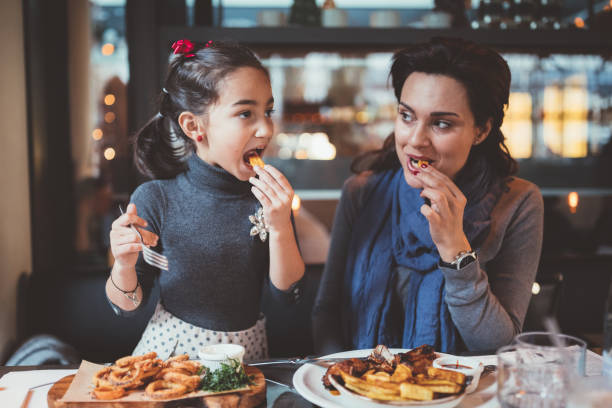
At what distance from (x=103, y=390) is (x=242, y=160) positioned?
0.65m

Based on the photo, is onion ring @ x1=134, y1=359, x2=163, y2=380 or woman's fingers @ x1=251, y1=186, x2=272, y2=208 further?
woman's fingers @ x1=251, y1=186, x2=272, y2=208

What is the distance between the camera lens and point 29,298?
2.45 meters

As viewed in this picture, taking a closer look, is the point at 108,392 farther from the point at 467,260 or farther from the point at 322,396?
the point at 467,260

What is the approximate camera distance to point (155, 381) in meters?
1.09

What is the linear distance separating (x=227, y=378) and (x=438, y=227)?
25.3 inches

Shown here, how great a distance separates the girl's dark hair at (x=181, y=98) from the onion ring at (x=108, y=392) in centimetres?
70

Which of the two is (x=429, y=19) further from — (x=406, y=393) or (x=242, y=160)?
(x=406, y=393)

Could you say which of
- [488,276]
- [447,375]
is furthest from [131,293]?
[488,276]

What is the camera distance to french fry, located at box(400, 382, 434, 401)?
982mm

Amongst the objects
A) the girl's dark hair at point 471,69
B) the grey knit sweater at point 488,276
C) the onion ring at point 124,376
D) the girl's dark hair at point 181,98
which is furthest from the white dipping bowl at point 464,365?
the girl's dark hair at point 181,98

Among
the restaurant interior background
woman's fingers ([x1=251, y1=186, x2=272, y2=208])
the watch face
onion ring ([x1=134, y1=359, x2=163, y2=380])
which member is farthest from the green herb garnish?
the restaurant interior background

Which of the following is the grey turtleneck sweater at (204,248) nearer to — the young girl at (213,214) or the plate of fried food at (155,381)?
the young girl at (213,214)

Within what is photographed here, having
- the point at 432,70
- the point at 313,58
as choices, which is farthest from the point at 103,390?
the point at 313,58

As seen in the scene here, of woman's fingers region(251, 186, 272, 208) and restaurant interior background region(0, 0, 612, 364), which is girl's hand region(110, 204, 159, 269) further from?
restaurant interior background region(0, 0, 612, 364)
